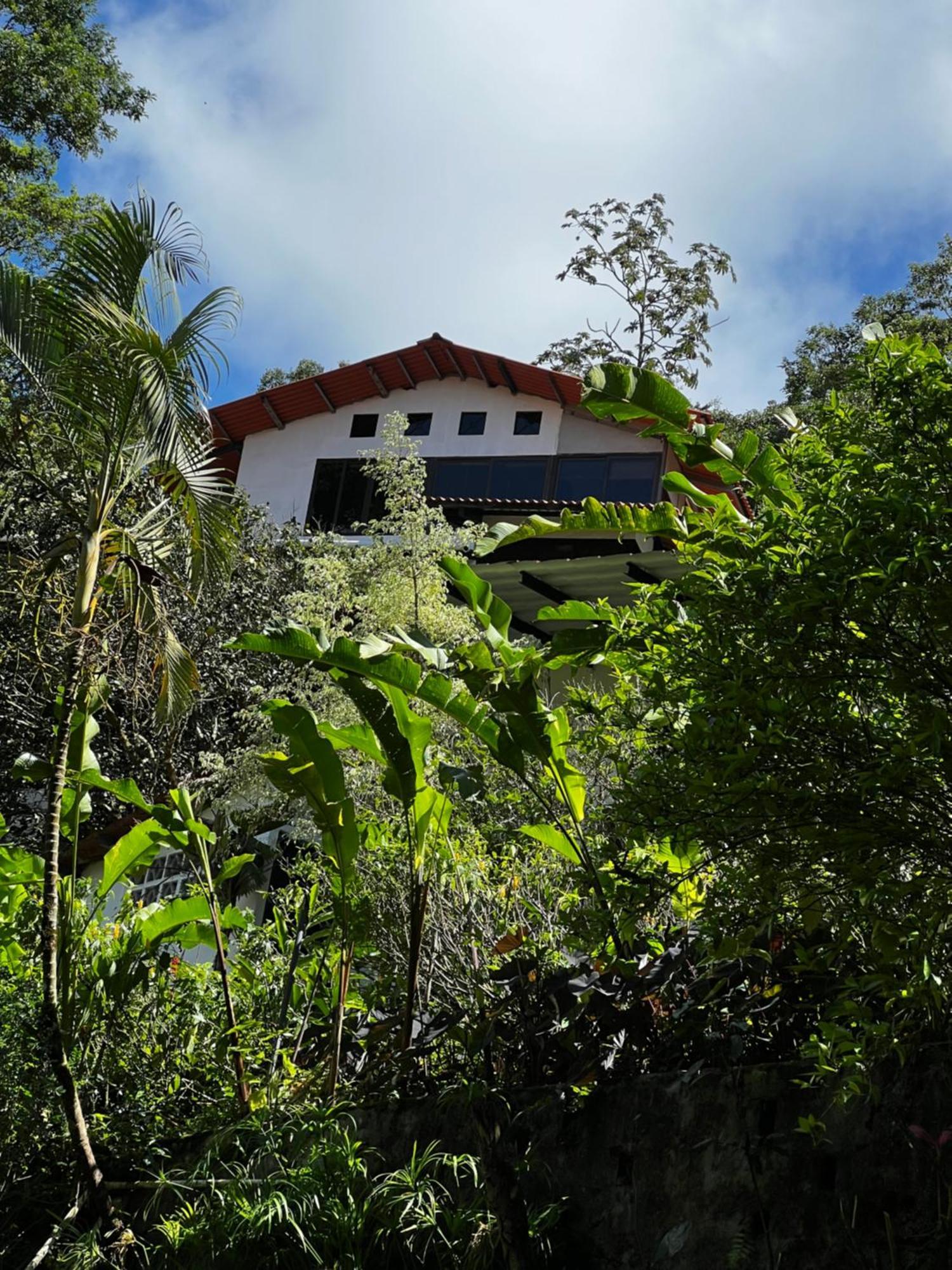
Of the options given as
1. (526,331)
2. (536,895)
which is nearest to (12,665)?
(536,895)

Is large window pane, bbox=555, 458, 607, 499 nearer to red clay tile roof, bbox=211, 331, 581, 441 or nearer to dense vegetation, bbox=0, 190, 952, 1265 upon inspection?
red clay tile roof, bbox=211, 331, 581, 441

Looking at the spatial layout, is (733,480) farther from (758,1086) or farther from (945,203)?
(945,203)

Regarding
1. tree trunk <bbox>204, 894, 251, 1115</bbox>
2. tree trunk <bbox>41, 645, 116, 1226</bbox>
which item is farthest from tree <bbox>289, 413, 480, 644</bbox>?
tree trunk <bbox>41, 645, 116, 1226</bbox>

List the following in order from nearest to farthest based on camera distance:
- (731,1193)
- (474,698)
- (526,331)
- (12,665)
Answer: (731,1193) < (474,698) < (12,665) < (526,331)

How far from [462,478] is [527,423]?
1635mm

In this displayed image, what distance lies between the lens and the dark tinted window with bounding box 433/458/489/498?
76.4 feet

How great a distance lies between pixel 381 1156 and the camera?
161 inches

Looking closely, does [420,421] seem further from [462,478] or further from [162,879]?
[162,879]

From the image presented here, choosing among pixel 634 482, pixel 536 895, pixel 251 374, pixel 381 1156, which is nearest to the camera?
pixel 381 1156

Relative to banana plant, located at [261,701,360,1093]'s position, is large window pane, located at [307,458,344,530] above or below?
above

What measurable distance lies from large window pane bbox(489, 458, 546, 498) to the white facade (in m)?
0.17

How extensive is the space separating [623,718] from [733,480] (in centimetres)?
101

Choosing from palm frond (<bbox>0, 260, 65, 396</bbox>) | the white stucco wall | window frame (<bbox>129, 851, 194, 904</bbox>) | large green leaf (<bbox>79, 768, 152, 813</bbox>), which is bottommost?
window frame (<bbox>129, 851, 194, 904</bbox>)

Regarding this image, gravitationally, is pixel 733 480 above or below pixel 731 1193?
above
